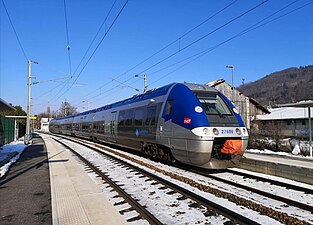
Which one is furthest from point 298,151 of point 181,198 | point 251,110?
point 251,110

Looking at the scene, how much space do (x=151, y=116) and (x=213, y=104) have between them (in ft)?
10.2

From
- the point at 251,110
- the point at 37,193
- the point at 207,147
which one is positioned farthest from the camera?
the point at 251,110

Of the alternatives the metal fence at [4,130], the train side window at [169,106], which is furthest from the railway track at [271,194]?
the metal fence at [4,130]

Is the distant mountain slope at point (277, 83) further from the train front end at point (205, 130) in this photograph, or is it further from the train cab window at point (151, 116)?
the train front end at point (205, 130)

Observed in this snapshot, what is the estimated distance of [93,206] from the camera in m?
5.70

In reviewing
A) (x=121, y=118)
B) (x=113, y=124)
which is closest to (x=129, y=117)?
(x=121, y=118)

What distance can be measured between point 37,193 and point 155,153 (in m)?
5.35

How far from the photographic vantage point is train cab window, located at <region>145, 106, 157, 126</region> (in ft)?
36.2

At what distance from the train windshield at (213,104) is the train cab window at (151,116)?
97.4 inches

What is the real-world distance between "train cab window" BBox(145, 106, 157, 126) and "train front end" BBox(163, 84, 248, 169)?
1588 millimetres

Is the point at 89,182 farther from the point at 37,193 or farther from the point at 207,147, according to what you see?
the point at 207,147

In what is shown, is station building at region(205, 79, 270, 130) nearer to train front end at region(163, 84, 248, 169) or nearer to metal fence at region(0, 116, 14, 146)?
metal fence at region(0, 116, 14, 146)

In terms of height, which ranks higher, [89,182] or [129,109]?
[129,109]

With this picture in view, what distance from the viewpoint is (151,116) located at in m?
11.3
